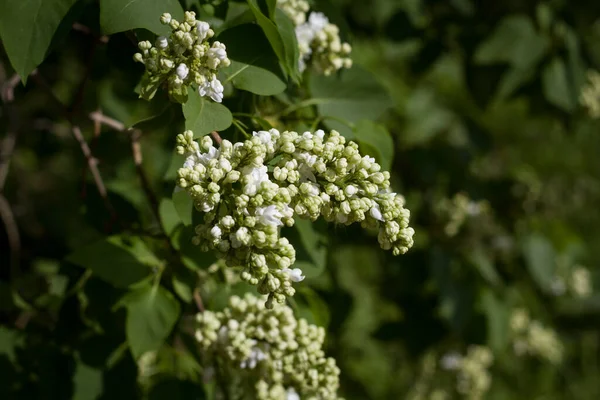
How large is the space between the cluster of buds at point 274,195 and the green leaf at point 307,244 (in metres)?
0.21

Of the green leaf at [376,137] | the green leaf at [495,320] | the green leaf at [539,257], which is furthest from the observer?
the green leaf at [539,257]

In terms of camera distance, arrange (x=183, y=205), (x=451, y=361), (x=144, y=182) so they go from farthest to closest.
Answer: (x=451, y=361) < (x=144, y=182) < (x=183, y=205)

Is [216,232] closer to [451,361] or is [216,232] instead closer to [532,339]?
[451,361]

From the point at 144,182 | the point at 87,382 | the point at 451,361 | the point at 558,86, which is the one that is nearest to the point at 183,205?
the point at 144,182

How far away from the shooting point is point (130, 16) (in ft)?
3.09

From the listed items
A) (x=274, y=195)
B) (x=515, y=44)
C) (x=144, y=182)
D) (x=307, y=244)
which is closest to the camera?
(x=274, y=195)

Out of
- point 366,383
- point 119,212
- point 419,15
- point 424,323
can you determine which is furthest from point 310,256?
point 366,383

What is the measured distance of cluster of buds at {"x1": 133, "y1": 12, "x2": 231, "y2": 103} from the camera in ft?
3.05

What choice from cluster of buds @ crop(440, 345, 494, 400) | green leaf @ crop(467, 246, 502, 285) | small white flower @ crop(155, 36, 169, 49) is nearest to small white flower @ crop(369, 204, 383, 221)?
small white flower @ crop(155, 36, 169, 49)

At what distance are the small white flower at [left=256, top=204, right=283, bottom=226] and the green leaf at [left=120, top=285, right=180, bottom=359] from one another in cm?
42

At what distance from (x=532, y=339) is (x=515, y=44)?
127cm

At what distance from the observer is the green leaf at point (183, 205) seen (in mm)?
986

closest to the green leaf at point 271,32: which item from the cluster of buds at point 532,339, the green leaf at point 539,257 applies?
the green leaf at point 539,257

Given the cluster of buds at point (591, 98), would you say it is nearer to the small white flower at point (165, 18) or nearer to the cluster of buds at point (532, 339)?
the cluster of buds at point (532, 339)
